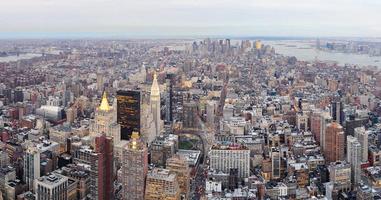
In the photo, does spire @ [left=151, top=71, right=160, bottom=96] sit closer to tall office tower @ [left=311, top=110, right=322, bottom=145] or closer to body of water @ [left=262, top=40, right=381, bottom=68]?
body of water @ [left=262, top=40, right=381, bottom=68]

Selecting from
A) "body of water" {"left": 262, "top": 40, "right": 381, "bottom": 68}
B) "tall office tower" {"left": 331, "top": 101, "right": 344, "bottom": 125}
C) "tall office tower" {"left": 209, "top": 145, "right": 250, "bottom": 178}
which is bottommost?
"tall office tower" {"left": 209, "top": 145, "right": 250, "bottom": 178}

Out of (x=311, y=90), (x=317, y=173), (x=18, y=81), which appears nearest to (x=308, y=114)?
(x=311, y=90)

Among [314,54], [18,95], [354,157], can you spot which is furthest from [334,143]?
[18,95]

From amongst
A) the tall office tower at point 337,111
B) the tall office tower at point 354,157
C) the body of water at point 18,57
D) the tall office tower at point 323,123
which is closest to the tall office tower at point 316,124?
the tall office tower at point 323,123

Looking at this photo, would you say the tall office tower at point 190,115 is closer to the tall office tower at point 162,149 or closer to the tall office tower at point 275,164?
the tall office tower at point 162,149

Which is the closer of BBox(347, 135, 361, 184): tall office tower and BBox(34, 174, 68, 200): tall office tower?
BBox(34, 174, 68, 200): tall office tower

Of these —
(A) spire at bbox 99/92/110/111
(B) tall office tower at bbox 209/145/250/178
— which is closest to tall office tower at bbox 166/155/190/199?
(B) tall office tower at bbox 209/145/250/178

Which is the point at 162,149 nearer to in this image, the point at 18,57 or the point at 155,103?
the point at 155,103
